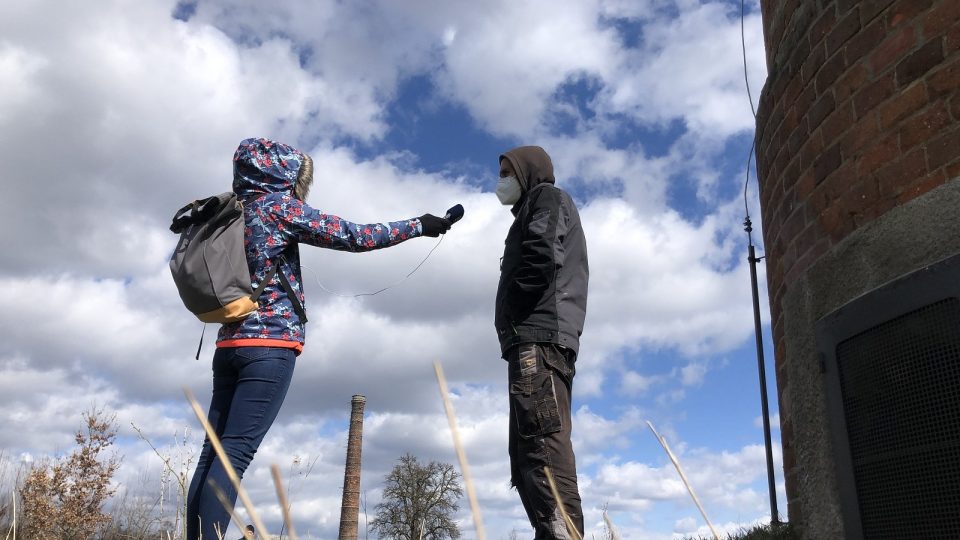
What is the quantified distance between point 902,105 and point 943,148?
0.23m

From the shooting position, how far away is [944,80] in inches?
90.0

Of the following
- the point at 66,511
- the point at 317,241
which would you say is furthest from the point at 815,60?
the point at 66,511

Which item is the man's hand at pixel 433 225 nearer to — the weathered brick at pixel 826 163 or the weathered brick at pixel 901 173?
the weathered brick at pixel 826 163

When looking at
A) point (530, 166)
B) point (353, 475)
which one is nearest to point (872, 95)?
point (530, 166)

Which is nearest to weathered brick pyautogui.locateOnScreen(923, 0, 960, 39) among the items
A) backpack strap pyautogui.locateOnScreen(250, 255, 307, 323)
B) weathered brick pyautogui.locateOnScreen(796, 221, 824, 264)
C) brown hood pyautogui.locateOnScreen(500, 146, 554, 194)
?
weathered brick pyautogui.locateOnScreen(796, 221, 824, 264)

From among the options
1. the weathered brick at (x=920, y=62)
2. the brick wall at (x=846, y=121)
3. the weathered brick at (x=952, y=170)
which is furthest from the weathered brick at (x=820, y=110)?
the weathered brick at (x=952, y=170)

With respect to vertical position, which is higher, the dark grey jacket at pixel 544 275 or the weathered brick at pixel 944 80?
the weathered brick at pixel 944 80

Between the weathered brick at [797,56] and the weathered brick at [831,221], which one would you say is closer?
the weathered brick at [831,221]

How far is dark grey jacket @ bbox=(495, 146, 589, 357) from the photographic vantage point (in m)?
2.88

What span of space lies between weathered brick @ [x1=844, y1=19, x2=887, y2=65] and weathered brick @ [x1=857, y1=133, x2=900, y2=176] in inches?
13.4

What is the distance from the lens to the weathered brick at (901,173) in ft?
7.71

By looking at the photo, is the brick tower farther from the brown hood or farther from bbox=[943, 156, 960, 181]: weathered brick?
bbox=[943, 156, 960, 181]: weathered brick

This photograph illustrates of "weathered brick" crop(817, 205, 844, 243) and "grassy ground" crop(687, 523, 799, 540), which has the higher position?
"weathered brick" crop(817, 205, 844, 243)

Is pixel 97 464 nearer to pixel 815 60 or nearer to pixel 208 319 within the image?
pixel 208 319
